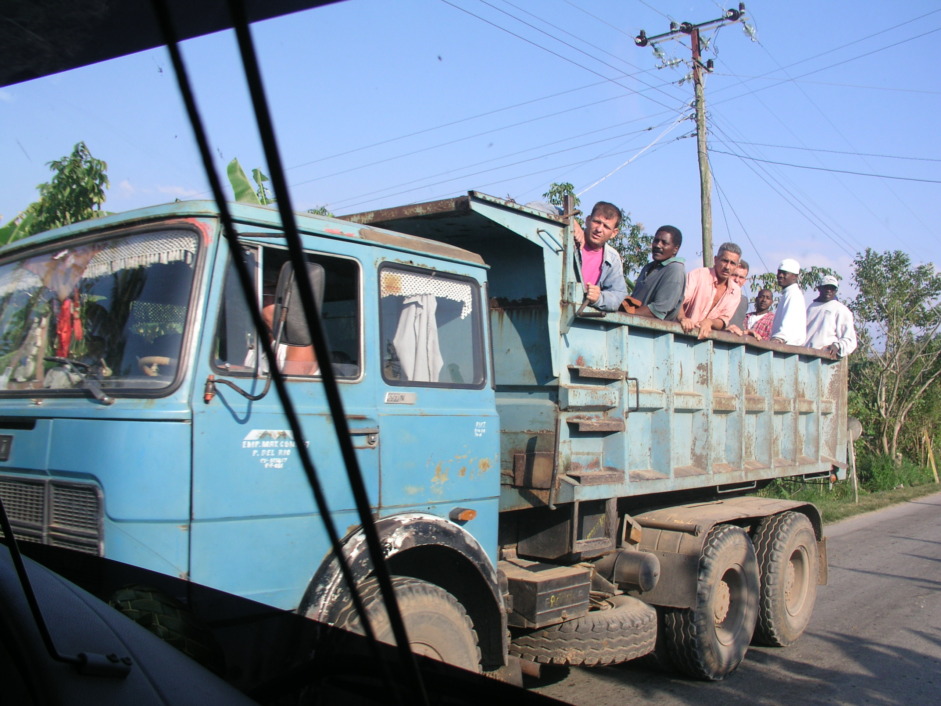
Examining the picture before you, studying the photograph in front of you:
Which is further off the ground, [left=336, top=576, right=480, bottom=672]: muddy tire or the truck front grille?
the truck front grille

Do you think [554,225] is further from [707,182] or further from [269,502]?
[707,182]

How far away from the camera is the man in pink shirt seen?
5.81 m

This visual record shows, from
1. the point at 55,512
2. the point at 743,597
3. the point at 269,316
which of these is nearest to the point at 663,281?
the point at 743,597

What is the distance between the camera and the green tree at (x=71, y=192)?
5.61 metres

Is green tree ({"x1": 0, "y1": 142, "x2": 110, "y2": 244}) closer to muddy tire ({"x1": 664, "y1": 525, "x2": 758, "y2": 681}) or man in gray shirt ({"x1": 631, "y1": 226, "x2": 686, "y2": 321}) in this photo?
man in gray shirt ({"x1": 631, "y1": 226, "x2": 686, "y2": 321})

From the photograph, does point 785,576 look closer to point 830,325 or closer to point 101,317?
point 830,325

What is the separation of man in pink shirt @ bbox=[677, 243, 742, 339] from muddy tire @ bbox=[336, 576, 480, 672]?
8.86ft

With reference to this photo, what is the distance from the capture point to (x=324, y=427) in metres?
3.25

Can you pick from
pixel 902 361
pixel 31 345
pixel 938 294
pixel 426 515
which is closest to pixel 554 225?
pixel 426 515

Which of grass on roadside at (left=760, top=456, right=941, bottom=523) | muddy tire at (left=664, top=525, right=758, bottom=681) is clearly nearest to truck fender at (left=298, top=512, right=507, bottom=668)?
muddy tire at (left=664, top=525, right=758, bottom=681)

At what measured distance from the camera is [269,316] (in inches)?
124

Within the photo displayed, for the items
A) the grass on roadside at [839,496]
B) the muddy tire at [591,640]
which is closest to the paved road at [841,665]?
the muddy tire at [591,640]

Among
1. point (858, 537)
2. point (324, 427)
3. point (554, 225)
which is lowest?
point (858, 537)

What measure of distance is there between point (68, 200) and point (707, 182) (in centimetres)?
1174
